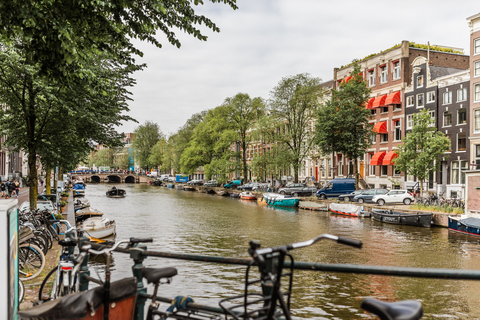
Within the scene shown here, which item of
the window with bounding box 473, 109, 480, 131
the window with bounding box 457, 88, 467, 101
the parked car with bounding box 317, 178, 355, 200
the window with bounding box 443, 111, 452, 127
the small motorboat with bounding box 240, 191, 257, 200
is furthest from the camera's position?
the small motorboat with bounding box 240, 191, 257, 200

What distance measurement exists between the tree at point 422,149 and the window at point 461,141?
4.18 meters

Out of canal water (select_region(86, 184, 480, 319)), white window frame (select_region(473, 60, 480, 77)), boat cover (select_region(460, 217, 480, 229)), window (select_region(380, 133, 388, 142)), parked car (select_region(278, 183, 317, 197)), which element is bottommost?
canal water (select_region(86, 184, 480, 319))

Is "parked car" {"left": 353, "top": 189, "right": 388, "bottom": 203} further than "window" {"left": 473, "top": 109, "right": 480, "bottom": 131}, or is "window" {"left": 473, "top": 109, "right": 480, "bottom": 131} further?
"parked car" {"left": 353, "top": 189, "right": 388, "bottom": 203}

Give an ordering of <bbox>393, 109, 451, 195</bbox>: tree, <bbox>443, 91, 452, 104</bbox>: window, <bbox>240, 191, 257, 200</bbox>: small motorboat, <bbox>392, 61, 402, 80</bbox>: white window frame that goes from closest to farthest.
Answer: <bbox>393, 109, 451, 195</bbox>: tree < <bbox>443, 91, 452, 104</bbox>: window < <bbox>392, 61, 402, 80</bbox>: white window frame < <bbox>240, 191, 257, 200</bbox>: small motorboat

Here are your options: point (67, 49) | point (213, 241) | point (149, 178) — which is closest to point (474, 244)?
point (213, 241)

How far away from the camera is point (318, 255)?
21391mm

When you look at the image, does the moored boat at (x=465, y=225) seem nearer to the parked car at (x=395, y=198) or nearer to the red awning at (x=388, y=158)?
the parked car at (x=395, y=198)

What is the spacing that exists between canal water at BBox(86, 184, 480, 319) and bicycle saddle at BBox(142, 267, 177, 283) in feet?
26.2

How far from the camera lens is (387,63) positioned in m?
54.7

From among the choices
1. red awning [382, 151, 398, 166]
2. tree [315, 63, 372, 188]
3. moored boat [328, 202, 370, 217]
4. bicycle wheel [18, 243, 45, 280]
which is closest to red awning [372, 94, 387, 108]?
red awning [382, 151, 398, 166]

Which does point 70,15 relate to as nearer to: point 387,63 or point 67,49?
point 67,49

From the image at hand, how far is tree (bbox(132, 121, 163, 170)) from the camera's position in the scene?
5022 inches

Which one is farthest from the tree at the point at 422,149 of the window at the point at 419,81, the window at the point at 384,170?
the window at the point at 384,170

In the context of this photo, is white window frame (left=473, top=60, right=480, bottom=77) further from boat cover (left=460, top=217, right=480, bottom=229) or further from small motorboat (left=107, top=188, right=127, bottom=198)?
small motorboat (left=107, top=188, right=127, bottom=198)
